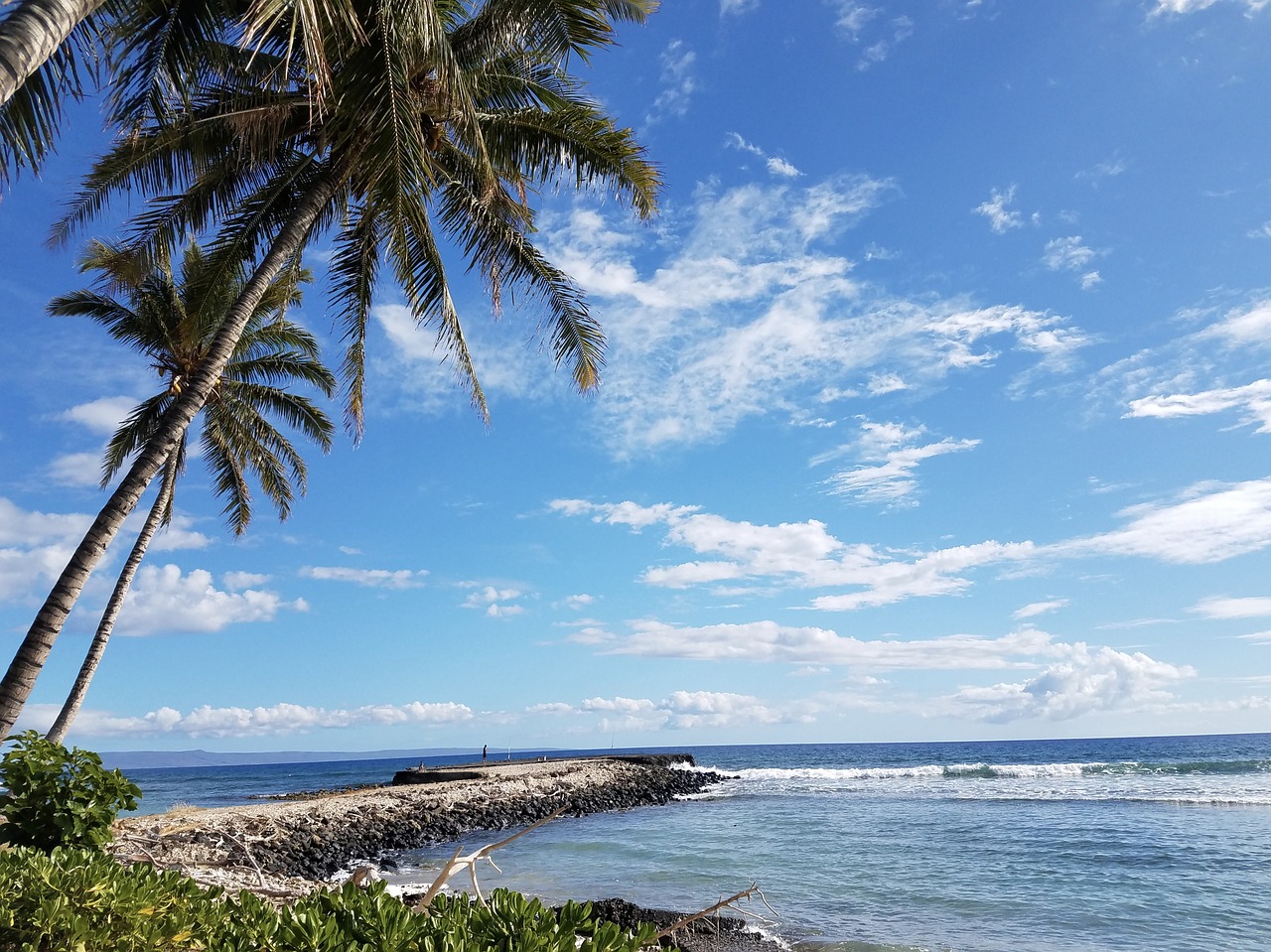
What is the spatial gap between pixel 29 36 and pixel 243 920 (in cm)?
573

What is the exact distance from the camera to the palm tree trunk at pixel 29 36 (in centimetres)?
517

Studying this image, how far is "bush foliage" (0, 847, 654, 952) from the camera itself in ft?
8.48

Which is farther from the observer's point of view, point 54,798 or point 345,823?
point 345,823

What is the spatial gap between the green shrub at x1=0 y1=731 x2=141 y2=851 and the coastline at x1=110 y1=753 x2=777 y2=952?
0.71 metres

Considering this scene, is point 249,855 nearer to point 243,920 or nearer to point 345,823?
point 243,920

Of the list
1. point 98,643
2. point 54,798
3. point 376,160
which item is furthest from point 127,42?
point 98,643

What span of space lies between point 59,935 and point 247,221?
9526 mm

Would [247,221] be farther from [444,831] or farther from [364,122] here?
[444,831]

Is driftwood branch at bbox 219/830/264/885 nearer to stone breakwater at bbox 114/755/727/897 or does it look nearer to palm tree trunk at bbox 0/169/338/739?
stone breakwater at bbox 114/755/727/897

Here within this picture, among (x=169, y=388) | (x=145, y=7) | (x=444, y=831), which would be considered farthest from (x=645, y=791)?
(x=145, y=7)

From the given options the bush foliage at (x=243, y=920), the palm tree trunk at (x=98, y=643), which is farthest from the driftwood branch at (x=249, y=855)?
the palm tree trunk at (x=98, y=643)

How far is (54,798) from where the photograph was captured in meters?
6.75

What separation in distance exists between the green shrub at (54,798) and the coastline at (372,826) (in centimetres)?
71

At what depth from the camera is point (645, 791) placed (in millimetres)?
34062
